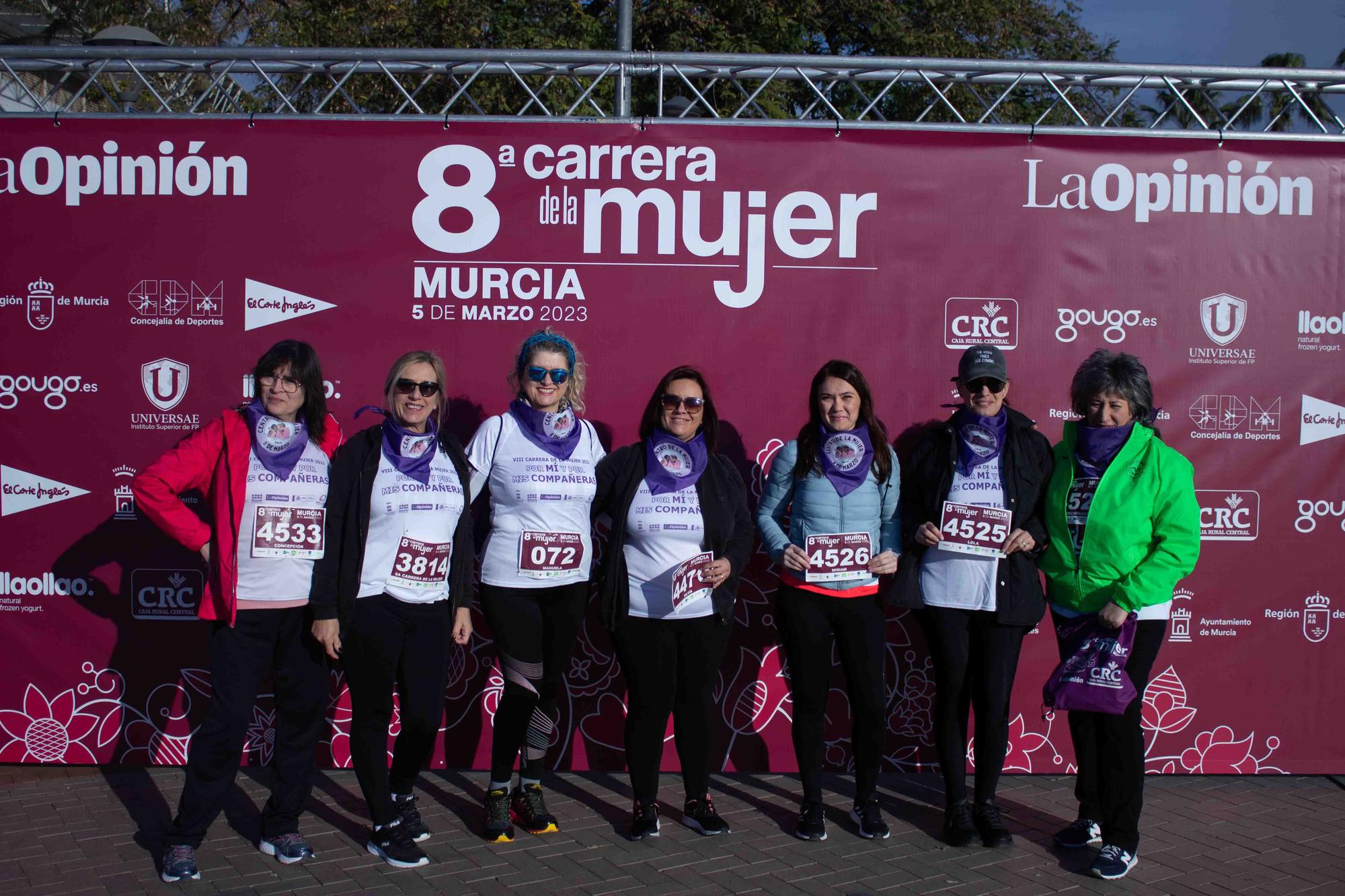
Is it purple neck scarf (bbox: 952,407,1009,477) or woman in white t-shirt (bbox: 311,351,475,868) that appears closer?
woman in white t-shirt (bbox: 311,351,475,868)

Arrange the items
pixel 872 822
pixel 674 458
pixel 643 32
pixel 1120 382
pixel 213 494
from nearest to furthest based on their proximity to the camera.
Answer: pixel 213 494 → pixel 1120 382 → pixel 674 458 → pixel 872 822 → pixel 643 32

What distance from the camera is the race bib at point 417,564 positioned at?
3.88m

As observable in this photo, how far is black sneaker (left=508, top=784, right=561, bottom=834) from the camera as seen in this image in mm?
4316

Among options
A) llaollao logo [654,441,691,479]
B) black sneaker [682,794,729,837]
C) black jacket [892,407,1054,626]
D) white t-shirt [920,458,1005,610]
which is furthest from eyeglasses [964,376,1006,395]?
black sneaker [682,794,729,837]

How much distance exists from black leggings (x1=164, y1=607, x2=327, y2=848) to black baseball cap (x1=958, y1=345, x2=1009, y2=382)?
2.66m

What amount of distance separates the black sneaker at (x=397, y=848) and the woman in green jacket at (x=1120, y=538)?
8.23ft

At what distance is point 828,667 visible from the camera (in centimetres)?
426

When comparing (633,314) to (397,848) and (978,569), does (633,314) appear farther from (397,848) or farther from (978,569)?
(397,848)

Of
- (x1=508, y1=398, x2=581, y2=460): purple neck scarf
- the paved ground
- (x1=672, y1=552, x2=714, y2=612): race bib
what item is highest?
(x1=508, y1=398, x2=581, y2=460): purple neck scarf

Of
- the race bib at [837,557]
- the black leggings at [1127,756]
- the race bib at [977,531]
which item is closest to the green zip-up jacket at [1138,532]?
the black leggings at [1127,756]

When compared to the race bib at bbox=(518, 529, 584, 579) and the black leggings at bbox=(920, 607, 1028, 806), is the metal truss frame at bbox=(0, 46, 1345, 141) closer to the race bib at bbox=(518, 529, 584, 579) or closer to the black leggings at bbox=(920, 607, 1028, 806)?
the race bib at bbox=(518, 529, 584, 579)

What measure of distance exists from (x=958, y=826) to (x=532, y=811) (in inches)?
66.5

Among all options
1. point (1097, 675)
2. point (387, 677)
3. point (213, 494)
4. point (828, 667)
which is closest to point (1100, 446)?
point (1097, 675)

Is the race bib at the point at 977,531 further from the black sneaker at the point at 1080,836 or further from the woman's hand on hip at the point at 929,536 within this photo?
the black sneaker at the point at 1080,836
